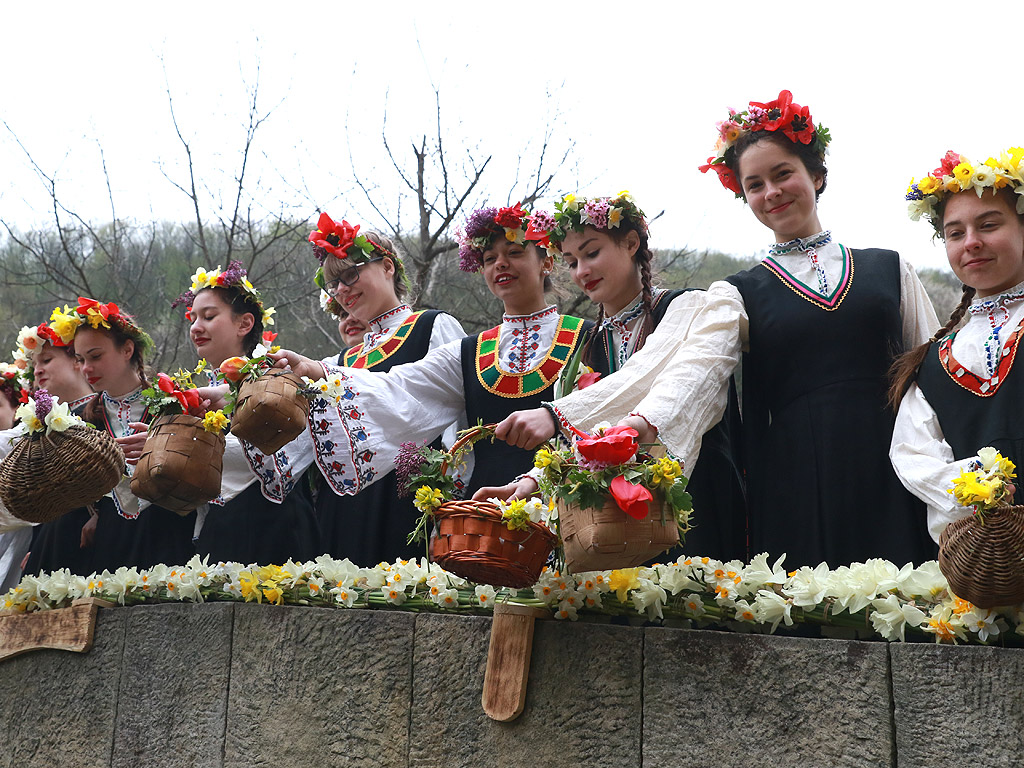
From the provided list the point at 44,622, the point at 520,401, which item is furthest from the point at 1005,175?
the point at 44,622

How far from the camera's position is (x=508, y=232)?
381 centimetres

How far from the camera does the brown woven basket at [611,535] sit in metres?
2.08

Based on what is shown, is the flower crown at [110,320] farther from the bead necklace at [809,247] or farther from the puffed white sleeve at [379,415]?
the bead necklace at [809,247]

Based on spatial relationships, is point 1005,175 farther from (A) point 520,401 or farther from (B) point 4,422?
(B) point 4,422

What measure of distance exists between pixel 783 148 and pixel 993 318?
0.82 meters

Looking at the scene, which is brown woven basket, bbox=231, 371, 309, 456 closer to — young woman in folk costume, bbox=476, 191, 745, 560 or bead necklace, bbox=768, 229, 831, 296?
young woman in folk costume, bbox=476, 191, 745, 560

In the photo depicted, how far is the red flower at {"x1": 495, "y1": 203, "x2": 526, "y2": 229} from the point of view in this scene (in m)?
3.78

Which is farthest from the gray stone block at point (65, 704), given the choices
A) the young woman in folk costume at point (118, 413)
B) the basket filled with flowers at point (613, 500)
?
→ the basket filled with flowers at point (613, 500)

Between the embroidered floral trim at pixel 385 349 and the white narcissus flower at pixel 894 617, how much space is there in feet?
7.92

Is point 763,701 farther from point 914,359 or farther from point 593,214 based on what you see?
point 593,214

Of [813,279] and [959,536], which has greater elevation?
[813,279]

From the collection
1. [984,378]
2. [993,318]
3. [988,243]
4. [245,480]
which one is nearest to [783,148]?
[988,243]

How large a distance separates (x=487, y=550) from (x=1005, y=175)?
151 centimetres

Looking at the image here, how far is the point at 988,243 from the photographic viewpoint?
2.54 m
